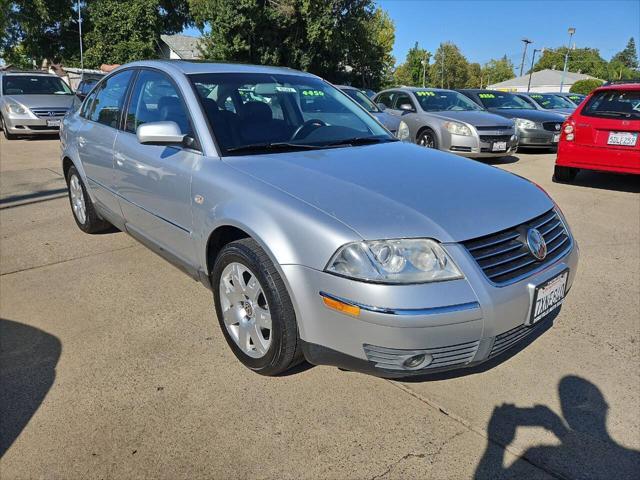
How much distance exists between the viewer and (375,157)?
3.04m

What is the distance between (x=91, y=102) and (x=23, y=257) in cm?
154

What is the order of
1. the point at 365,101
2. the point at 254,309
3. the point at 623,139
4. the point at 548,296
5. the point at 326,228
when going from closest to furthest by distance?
the point at 326,228, the point at 548,296, the point at 254,309, the point at 623,139, the point at 365,101

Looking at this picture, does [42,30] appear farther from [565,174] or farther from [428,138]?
[565,174]

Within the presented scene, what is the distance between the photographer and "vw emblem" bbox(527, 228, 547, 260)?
240 centimetres

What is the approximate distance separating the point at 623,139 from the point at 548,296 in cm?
Answer: 543

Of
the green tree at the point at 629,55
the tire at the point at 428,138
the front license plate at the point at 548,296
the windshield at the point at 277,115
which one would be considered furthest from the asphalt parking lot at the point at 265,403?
the green tree at the point at 629,55

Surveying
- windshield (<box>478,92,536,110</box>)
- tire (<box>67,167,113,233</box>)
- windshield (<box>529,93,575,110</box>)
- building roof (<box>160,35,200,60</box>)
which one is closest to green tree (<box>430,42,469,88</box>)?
building roof (<box>160,35,200,60</box>)

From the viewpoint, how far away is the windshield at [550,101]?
1492 cm

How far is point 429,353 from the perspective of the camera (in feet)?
6.98

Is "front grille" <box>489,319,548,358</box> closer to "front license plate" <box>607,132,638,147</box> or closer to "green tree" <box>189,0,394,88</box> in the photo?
"front license plate" <box>607,132,638,147</box>

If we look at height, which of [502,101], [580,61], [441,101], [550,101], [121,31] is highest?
[580,61]


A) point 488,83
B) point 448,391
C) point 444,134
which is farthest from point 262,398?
point 488,83

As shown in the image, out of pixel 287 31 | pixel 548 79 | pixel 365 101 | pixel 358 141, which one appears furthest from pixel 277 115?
pixel 548 79

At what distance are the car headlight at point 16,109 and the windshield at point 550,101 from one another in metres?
13.8
